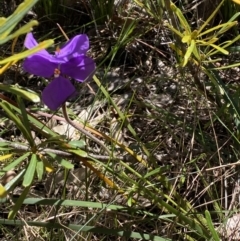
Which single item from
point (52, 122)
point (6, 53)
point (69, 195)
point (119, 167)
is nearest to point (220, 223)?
point (119, 167)

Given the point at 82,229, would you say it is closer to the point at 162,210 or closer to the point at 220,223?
the point at 162,210

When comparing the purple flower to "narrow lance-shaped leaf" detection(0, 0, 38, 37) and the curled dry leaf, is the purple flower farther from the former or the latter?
the curled dry leaf

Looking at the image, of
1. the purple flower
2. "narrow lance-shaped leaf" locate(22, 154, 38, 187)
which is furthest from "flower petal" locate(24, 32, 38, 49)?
"narrow lance-shaped leaf" locate(22, 154, 38, 187)

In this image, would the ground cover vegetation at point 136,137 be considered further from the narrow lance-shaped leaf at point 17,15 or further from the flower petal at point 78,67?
the narrow lance-shaped leaf at point 17,15

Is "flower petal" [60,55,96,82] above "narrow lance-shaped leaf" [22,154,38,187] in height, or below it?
above

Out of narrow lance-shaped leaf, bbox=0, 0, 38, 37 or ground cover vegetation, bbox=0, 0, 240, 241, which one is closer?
narrow lance-shaped leaf, bbox=0, 0, 38, 37

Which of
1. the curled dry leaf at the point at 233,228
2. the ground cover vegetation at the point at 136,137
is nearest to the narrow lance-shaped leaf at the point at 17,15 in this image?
the ground cover vegetation at the point at 136,137
